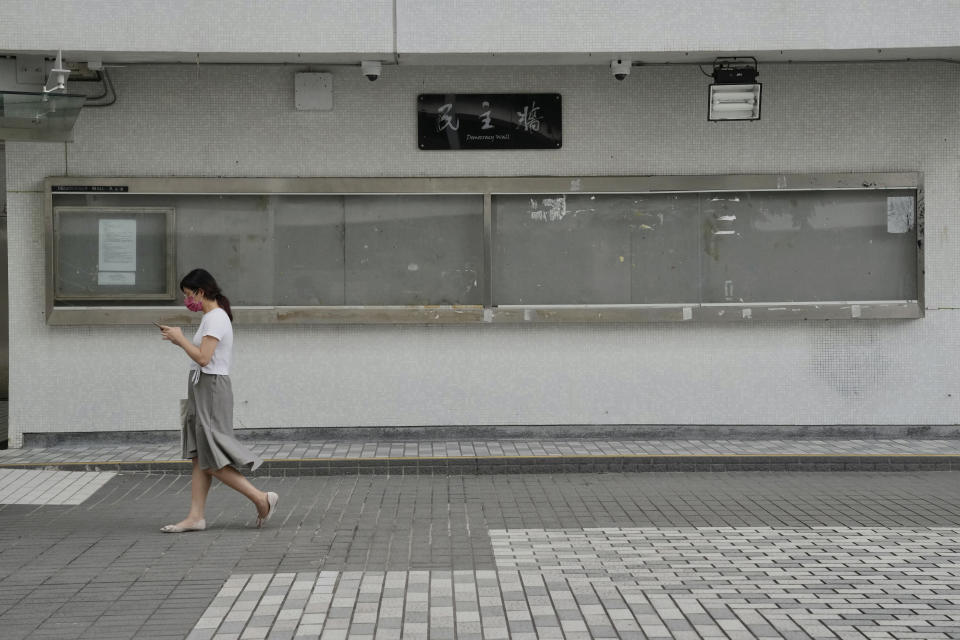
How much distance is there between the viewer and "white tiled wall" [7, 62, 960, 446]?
12328 mm

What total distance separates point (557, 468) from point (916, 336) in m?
4.27

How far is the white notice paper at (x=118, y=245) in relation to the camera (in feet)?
40.7

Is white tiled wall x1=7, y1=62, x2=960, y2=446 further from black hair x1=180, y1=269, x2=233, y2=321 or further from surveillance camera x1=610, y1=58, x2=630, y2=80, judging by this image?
black hair x1=180, y1=269, x2=233, y2=321

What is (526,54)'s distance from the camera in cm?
1166

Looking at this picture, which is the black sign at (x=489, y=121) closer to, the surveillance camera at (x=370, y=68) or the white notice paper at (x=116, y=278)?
the surveillance camera at (x=370, y=68)

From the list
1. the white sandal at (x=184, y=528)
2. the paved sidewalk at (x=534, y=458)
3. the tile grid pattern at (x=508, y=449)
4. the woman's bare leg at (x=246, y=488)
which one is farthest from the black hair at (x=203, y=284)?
the tile grid pattern at (x=508, y=449)

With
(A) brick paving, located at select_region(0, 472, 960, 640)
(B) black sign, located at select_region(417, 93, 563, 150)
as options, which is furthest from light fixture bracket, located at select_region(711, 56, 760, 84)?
(A) brick paving, located at select_region(0, 472, 960, 640)

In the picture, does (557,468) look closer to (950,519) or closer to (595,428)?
(595,428)

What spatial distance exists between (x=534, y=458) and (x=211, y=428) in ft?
11.9

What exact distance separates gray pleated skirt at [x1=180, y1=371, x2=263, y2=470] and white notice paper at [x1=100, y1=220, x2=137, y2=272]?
4.37m

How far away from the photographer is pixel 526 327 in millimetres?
12586

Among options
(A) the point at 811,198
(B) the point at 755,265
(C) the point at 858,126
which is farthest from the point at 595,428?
(C) the point at 858,126

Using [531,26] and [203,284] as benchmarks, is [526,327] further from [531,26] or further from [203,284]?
[203,284]

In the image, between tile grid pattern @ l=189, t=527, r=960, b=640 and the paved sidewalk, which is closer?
tile grid pattern @ l=189, t=527, r=960, b=640
